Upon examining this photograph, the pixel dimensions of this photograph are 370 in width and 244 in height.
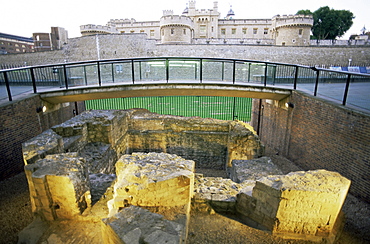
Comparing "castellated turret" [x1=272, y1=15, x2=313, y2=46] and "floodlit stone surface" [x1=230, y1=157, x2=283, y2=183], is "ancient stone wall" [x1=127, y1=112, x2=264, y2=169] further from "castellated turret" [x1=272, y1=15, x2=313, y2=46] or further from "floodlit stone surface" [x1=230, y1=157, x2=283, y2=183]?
"castellated turret" [x1=272, y1=15, x2=313, y2=46]

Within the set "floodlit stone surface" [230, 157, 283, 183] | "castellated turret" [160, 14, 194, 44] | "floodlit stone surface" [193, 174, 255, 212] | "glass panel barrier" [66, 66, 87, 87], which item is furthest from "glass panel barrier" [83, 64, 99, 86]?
"castellated turret" [160, 14, 194, 44]

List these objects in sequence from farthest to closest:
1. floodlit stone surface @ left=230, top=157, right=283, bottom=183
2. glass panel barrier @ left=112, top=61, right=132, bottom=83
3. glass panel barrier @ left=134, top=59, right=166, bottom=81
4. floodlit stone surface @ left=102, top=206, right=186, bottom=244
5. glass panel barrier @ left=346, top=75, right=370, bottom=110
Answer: glass panel barrier @ left=134, top=59, right=166, bottom=81
glass panel barrier @ left=112, top=61, right=132, bottom=83
floodlit stone surface @ left=230, top=157, right=283, bottom=183
glass panel barrier @ left=346, top=75, right=370, bottom=110
floodlit stone surface @ left=102, top=206, right=186, bottom=244

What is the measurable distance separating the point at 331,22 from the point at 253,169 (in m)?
52.8

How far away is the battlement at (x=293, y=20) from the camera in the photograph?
42.3m

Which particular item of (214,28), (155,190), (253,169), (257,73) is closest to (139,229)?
(155,190)

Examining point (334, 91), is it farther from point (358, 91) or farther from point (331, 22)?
point (331, 22)

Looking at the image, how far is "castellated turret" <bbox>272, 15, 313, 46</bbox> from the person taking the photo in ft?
140

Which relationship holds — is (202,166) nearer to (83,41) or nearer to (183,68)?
(183,68)

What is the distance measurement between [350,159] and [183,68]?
7369 millimetres

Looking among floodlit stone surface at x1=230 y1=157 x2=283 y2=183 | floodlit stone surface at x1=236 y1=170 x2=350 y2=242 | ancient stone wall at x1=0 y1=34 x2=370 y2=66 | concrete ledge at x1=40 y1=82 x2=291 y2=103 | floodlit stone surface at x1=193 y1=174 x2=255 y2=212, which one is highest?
ancient stone wall at x1=0 y1=34 x2=370 y2=66

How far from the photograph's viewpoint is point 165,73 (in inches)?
419

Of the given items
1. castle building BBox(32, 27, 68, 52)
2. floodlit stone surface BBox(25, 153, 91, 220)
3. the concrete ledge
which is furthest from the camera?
castle building BBox(32, 27, 68, 52)

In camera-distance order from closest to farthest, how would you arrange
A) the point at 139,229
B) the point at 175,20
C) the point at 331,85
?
the point at 139,229 < the point at 331,85 < the point at 175,20

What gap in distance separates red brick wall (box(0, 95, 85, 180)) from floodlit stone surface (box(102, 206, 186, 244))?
19.8ft
